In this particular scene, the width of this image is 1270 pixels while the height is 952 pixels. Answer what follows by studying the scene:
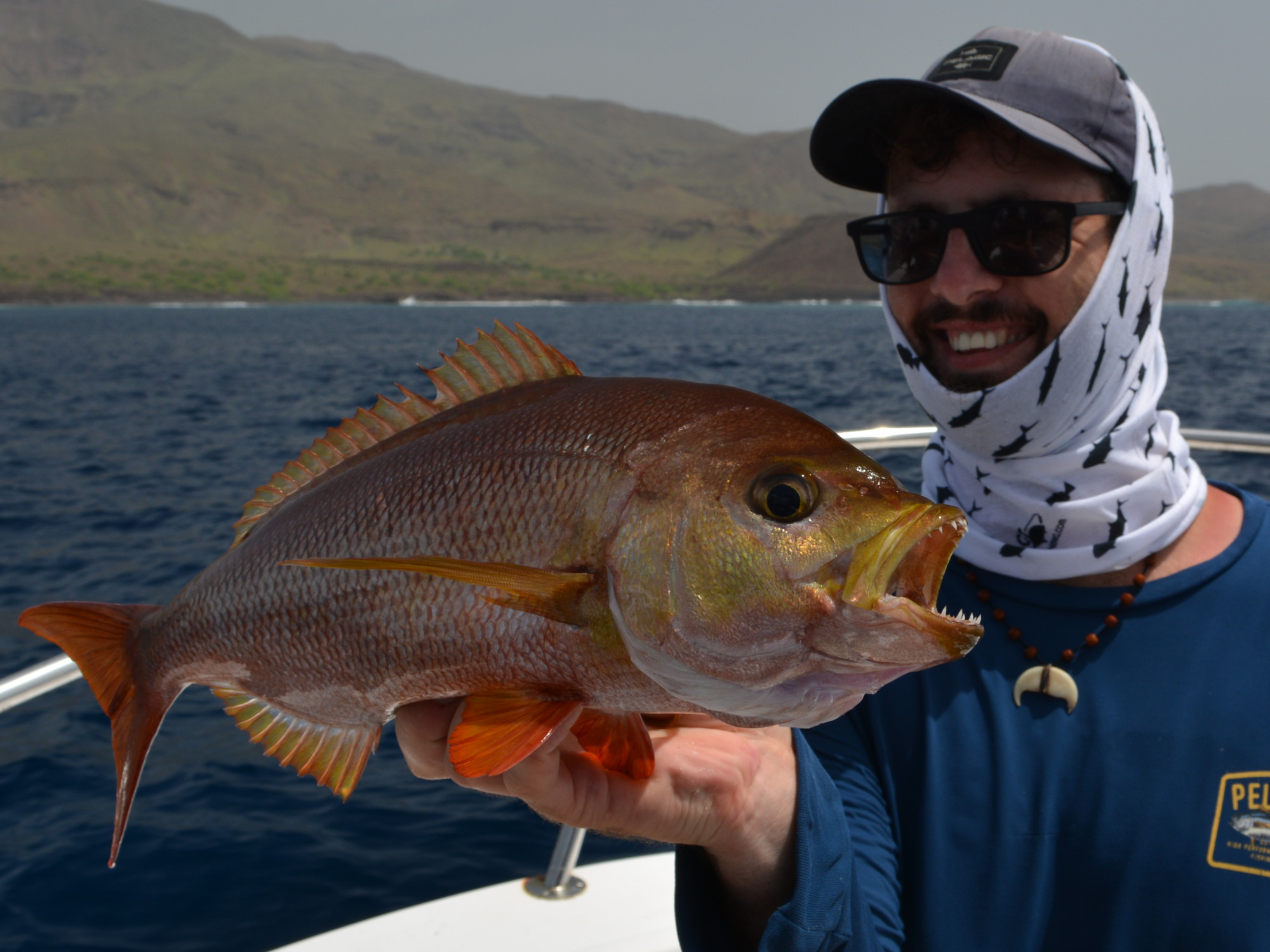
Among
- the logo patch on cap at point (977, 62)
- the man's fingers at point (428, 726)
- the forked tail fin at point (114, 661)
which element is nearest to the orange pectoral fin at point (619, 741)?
the man's fingers at point (428, 726)

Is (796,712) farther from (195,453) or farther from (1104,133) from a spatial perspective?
(195,453)

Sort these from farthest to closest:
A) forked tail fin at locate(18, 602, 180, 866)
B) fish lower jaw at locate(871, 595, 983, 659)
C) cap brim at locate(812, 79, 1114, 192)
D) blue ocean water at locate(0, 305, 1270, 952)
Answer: blue ocean water at locate(0, 305, 1270, 952) → cap brim at locate(812, 79, 1114, 192) → forked tail fin at locate(18, 602, 180, 866) → fish lower jaw at locate(871, 595, 983, 659)

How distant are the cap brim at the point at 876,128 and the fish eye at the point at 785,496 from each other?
1.11 m

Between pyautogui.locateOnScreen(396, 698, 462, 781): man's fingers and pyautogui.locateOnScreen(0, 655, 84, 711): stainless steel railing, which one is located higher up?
pyautogui.locateOnScreen(396, 698, 462, 781): man's fingers

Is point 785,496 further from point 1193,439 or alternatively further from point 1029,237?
point 1193,439

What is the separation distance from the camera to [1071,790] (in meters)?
2.09

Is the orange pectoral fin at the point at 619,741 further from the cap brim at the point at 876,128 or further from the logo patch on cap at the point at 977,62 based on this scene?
the logo patch on cap at the point at 977,62

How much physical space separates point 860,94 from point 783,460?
130 cm

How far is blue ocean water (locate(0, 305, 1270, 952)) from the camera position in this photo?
5.76 meters

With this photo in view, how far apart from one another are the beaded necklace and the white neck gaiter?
7 centimetres

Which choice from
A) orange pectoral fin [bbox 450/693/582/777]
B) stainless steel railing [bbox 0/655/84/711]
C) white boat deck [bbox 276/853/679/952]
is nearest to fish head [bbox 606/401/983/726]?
orange pectoral fin [bbox 450/693/582/777]

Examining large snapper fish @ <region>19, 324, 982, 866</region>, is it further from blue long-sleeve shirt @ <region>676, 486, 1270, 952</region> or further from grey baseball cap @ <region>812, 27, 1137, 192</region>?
grey baseball cap @ <region>812, 27, 1137, 192</region>

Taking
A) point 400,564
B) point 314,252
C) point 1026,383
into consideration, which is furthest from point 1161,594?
point 314,252

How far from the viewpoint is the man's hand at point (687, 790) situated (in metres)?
1.61
